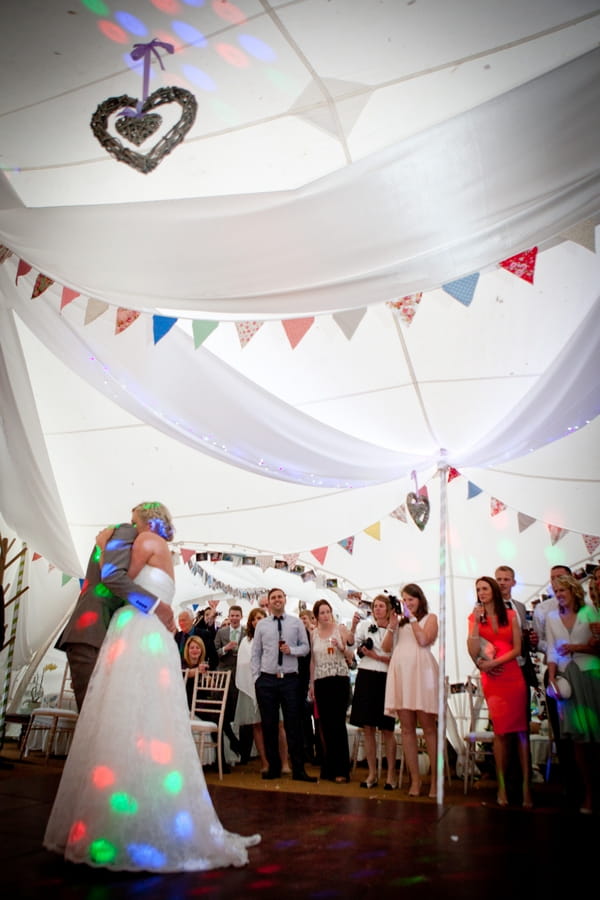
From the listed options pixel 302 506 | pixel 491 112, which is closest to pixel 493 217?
pixel 491 112

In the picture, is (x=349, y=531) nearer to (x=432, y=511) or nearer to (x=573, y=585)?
(x=432, y=511)

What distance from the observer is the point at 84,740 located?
2.54m

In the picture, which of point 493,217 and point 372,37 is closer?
point 372,37

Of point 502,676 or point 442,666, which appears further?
point 442,666

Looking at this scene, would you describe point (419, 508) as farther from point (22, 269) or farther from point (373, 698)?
point (22, 269)

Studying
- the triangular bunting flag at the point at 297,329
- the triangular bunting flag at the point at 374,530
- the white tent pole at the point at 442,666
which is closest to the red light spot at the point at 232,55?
the triangular bunting flag at the point at 297,329

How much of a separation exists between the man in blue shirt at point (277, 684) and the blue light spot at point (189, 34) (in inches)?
177

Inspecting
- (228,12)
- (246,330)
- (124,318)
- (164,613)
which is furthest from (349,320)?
(164,613)

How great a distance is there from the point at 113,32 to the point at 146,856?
2936 millimetres

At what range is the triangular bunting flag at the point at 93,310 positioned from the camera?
3.86 meters

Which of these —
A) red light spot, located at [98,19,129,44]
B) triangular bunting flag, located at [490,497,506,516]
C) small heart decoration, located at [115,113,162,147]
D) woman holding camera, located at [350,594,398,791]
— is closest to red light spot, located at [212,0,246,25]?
red light spot, located at [98,19,129,44]

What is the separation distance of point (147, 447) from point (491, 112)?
15.7 feet

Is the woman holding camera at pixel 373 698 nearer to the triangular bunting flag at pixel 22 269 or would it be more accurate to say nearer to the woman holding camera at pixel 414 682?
the woman holding camera at pixel 414 682

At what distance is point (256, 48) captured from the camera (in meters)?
2.55
